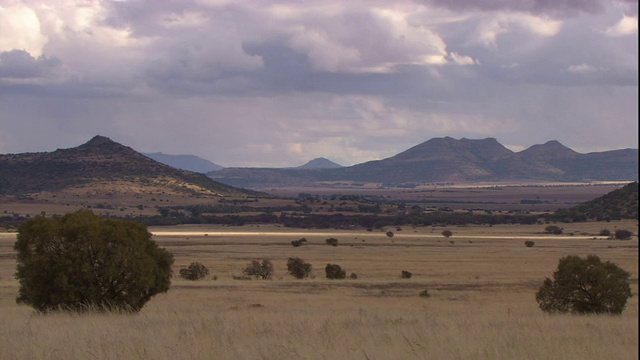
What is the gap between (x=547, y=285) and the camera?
2891 cm

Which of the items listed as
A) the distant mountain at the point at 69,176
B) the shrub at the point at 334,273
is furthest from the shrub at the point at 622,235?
the distant mountain at the point at 69,176

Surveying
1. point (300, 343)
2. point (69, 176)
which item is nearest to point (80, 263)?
point (300, 343)

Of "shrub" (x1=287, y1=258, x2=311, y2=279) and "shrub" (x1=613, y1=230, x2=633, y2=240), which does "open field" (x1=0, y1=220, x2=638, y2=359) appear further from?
"shrub" (x1=613, y1=230, x2=633, y2=240)

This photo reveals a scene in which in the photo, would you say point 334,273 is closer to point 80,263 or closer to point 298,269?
point 298,269

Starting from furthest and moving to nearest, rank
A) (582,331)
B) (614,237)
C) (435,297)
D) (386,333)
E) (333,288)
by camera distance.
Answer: (614,237) < (333,288) < (435,297) < (582,331) < (386,333)

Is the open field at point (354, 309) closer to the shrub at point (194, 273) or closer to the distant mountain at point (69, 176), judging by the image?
the shrub at point (194, 273)

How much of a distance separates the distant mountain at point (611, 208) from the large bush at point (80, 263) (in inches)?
4406

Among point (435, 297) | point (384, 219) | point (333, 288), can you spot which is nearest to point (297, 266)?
point (333, 288)

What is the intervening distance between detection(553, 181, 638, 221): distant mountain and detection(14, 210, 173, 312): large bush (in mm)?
111920

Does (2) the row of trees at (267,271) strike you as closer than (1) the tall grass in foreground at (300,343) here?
No

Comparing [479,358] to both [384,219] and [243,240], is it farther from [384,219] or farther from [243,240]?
[384,219]

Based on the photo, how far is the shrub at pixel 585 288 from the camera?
27562 millimetres

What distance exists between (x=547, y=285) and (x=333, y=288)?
57.4 ft

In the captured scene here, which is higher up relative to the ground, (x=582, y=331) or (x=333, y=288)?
(x=582, y=331)
